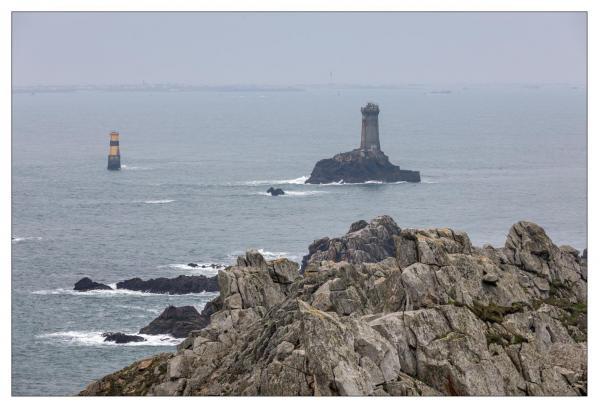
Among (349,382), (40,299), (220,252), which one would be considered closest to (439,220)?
(220,252)

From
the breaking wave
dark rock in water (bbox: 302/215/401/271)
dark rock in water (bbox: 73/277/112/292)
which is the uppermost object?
dark rock in water (bbox: 302/215/401/271)

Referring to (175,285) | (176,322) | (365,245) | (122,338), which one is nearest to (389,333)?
(176,322)

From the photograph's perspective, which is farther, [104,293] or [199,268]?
[199,268]

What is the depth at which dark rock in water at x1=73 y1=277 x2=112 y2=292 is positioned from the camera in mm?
133875

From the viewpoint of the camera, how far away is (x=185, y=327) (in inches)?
4336

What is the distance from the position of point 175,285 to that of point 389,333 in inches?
2864

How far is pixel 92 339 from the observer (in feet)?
371

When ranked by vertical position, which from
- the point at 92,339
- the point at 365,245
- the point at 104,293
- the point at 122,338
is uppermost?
the point at 365,245

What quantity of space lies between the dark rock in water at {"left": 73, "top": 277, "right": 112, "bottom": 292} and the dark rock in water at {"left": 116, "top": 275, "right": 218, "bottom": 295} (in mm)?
1485

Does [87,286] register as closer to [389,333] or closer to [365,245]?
[365,245]

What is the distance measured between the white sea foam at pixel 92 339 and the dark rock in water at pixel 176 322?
65 cm

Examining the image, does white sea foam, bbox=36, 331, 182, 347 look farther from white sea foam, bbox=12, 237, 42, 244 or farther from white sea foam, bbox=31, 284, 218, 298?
white sea foam, bbox=12, 237, 42, 244

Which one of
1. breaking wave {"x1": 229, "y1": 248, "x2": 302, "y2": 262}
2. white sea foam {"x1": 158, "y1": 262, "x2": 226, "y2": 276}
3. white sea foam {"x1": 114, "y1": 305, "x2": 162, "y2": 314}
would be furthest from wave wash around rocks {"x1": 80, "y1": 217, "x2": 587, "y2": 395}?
breaking wave {"x1": 229, "y1": 248, "x2": 302, "y2": 262}
